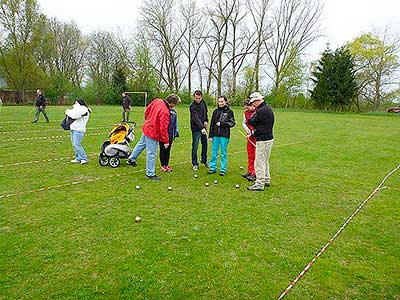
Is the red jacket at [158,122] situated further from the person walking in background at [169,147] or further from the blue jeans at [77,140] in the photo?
the blue jeans at [77,140]

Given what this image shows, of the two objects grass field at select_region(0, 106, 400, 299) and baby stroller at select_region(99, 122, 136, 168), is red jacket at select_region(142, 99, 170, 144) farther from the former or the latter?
baby stroller at select_region(99, 122, 136, 168)

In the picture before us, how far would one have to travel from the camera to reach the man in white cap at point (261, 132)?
581 cm

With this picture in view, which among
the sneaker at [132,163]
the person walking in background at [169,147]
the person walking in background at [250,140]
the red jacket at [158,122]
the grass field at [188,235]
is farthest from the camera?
the sneaker at [132,163]

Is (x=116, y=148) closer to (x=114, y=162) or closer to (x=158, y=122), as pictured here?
(x=114, y=162)

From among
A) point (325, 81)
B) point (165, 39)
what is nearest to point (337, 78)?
point (325, 81)

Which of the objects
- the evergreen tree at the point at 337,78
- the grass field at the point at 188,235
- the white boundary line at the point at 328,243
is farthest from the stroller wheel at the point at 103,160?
the evergreen tree at the point at 337,78

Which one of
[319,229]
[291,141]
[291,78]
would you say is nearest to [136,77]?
[291,78]

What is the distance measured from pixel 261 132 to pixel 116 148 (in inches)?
128

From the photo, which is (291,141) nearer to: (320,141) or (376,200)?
(320,141)

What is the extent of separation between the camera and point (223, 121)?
6625 mm

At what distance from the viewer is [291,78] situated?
142 ft

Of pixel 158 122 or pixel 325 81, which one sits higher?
pixel 325 81

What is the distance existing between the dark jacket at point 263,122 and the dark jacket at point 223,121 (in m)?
0.82

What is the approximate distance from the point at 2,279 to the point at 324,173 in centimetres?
658
